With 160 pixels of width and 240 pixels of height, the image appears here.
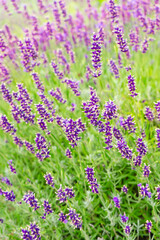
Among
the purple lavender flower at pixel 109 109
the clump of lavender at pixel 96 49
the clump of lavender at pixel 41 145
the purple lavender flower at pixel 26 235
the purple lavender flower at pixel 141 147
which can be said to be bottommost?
A: the purple lavender flower at pixel 26 235

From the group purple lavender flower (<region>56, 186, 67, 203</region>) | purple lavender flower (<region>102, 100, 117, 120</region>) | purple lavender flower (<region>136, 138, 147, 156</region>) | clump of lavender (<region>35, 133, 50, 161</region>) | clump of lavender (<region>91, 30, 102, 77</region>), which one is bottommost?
purple lavender flower (<region>56, 186, 67, 203</region>)

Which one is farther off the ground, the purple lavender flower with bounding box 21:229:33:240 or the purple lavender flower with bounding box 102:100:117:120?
the purple lavender flower with bounding box 102:100:117:120

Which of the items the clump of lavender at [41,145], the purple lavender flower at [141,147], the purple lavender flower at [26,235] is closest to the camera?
Answer: the purple lavender flower at [26,235]

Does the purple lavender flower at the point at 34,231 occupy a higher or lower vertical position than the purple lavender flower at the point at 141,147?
lower

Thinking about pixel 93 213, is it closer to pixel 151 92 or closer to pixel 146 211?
pixel 146 211

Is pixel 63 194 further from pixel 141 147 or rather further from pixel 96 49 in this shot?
pixel 96 49

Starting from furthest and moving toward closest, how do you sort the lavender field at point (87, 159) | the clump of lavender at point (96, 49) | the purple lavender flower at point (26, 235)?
the clump of lavender at point (96, 49), the lavender field at point (87, 159), the purple lavender flower at point (26, 235)

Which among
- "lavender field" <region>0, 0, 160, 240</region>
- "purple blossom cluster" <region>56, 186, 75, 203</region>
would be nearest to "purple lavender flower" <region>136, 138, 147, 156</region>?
"lavender field" <region>0, 0, 160, 240</region>

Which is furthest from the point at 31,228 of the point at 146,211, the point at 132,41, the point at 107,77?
the point at 107,77

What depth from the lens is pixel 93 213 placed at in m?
2.89

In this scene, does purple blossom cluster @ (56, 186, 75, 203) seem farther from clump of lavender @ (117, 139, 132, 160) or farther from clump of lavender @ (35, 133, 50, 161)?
clump of lavender @ (117, 139, 132, 160)

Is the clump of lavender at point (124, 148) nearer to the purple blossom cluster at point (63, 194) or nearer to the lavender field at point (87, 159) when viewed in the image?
the lavender field at point (87, 159)

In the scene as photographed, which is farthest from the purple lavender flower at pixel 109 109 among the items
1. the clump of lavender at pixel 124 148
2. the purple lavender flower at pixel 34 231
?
the purple lavender flower at pixel 34 231

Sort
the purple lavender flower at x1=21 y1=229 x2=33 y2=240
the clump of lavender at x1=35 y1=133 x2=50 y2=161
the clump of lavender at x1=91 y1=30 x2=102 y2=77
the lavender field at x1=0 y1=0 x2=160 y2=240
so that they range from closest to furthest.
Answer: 1. the purple lavender flower at x1=21 y1=229 x2=33 y2=240
2. the lavender field at x1=0 y1=0 x2=160 y2=240
3. the clump of lavender at x1=35 y1=133 x2=50 y2=161
4. the clump of lavender at x1=91 y1=30 x2=102 y2=77
